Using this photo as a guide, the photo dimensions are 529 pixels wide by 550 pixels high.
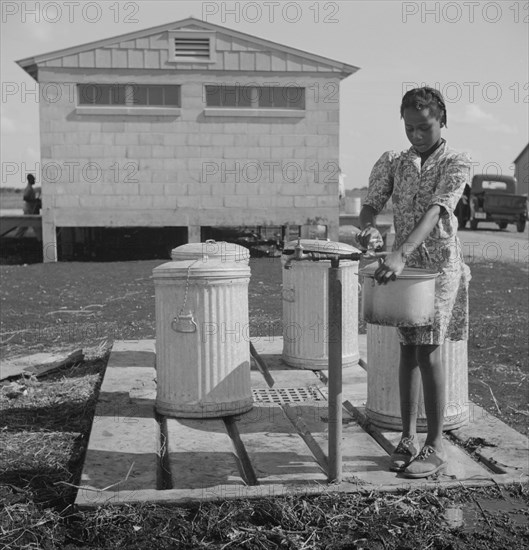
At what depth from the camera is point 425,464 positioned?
4.24 meters

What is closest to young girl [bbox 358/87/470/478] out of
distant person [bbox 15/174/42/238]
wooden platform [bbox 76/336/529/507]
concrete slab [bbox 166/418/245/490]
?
wooden platform [bbox 76/336/529/507]

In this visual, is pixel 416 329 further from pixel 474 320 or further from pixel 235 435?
pixel 474 320

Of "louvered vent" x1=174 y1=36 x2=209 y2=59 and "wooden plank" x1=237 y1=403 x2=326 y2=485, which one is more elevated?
"louvered vent" x1=174 y1=36 x2=209 y2=59

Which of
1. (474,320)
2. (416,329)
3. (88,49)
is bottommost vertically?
(474,320)

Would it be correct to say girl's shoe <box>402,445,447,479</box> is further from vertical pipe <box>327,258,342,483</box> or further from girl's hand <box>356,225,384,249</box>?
girl's hand <box>356,225,384,249</box>

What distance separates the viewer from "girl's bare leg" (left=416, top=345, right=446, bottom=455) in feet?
14.2

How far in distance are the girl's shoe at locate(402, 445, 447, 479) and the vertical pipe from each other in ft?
1.26

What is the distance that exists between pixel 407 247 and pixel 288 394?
2.42m

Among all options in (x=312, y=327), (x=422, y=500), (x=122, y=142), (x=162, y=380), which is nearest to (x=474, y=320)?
(x=312, y=327)

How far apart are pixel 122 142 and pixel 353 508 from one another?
634 inches

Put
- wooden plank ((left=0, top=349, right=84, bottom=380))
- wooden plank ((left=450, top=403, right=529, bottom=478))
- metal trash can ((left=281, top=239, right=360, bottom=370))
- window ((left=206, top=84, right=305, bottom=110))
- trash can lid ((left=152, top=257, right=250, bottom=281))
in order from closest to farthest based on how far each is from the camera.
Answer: wooden plank ((left=450, top=403, right=529, bottom=478)) → trash can lid ((left=152, top=257, right=250, bottom=281)) → metal trash can ((left=281, top=239, right=360, bottom=370)) → wooden plank ((left=0, top=349, right=84, bottom=380)) → window ((left=206, top=84, right=305, bottom=110))

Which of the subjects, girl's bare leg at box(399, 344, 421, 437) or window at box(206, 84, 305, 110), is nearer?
girl's bare leg at box(399, 344, 421, 437)

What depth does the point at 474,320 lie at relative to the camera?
10.3m

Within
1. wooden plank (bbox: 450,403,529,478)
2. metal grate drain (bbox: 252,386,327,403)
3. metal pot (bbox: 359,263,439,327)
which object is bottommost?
metal grate drain (bbox: 252,386,327,403)
